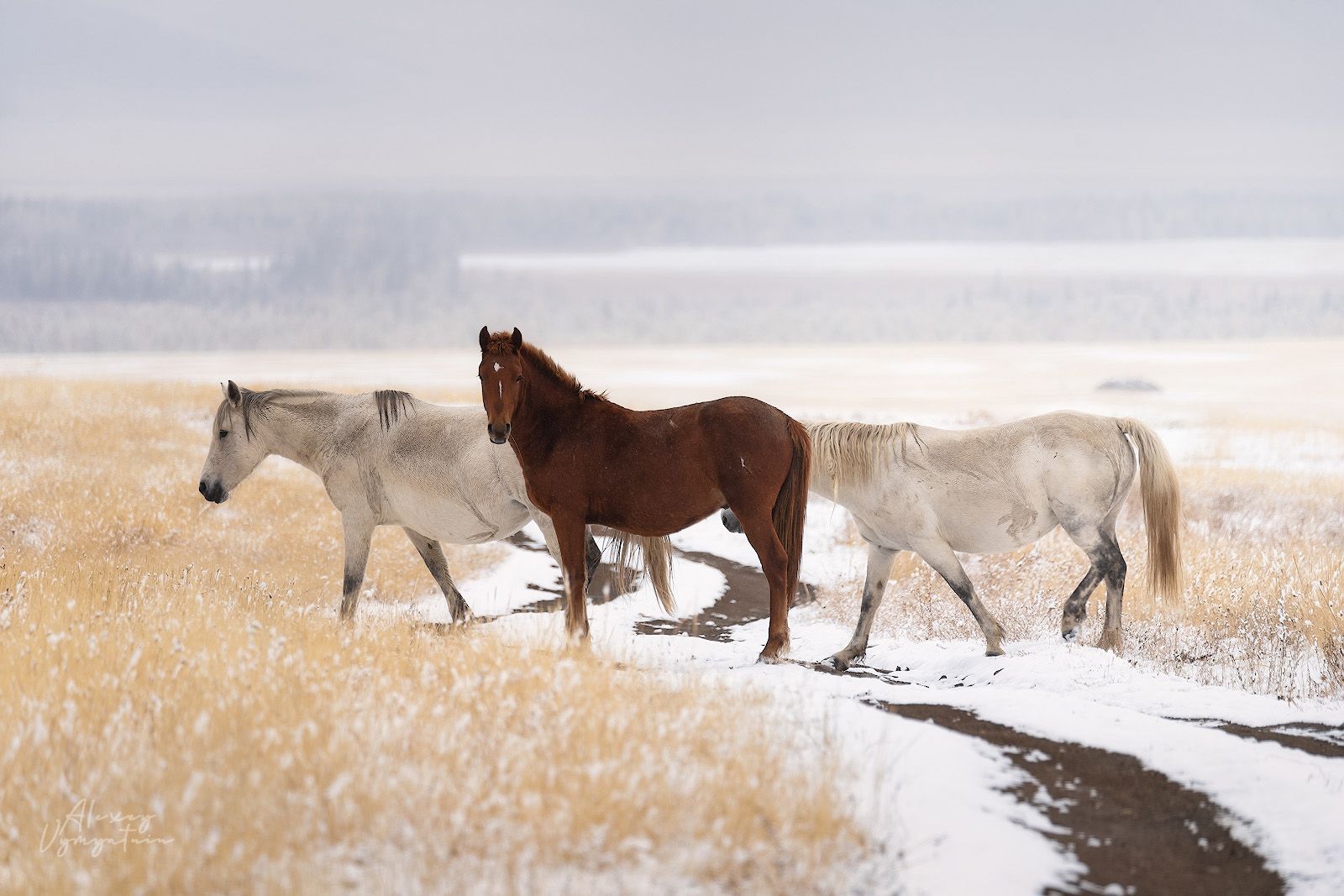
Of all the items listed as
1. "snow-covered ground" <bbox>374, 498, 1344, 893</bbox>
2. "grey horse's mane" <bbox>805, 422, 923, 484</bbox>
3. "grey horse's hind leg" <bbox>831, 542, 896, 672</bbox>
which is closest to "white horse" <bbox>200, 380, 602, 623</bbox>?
"snow-covered ground" <bbox>374, 498, 1344, 893</bbox>

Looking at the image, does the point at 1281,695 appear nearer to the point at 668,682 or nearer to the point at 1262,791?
the point at 1262,791

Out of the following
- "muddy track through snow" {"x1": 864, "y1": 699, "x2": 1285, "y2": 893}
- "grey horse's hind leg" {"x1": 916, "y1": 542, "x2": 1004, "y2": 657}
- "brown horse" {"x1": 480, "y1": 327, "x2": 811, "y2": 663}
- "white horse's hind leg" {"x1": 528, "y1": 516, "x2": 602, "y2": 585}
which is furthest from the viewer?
"white horse's hind leg" {"x1": 528, "y1": 516, "x2": 602, "y2": 585}

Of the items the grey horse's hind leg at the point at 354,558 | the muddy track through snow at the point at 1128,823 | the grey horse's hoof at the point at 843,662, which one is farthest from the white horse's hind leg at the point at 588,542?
the muddy track through snow at the point at 1128,823

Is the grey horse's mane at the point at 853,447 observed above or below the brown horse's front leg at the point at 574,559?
above

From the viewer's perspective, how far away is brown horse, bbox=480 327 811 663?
7.30m

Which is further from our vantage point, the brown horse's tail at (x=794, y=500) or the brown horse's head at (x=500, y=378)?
the brown horse's tail at (x=794, y=500)

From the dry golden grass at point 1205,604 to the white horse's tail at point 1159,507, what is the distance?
399mm

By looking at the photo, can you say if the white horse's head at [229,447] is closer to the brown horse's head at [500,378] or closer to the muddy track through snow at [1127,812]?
the brown horse's head at [500,378]

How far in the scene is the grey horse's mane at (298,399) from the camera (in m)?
9.40

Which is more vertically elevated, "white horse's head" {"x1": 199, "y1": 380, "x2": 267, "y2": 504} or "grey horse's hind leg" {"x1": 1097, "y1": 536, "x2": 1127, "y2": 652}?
"white horse's head" {"x1": 199, "y1": 380, "x2": 267, "y2": 504}

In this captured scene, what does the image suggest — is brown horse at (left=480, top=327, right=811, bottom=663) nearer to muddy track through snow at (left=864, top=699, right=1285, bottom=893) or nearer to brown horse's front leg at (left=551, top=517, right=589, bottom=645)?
brown horse's front leg at (left=551, top=517, right=589, bottom=645)

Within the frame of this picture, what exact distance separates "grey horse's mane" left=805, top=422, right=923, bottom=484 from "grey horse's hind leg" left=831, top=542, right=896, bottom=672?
68 cm

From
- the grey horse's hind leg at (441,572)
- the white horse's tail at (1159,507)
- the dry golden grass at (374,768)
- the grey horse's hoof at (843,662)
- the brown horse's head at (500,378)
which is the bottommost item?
the grey horse's hoof at (843,662)

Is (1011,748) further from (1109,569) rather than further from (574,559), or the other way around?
(1109,569)
